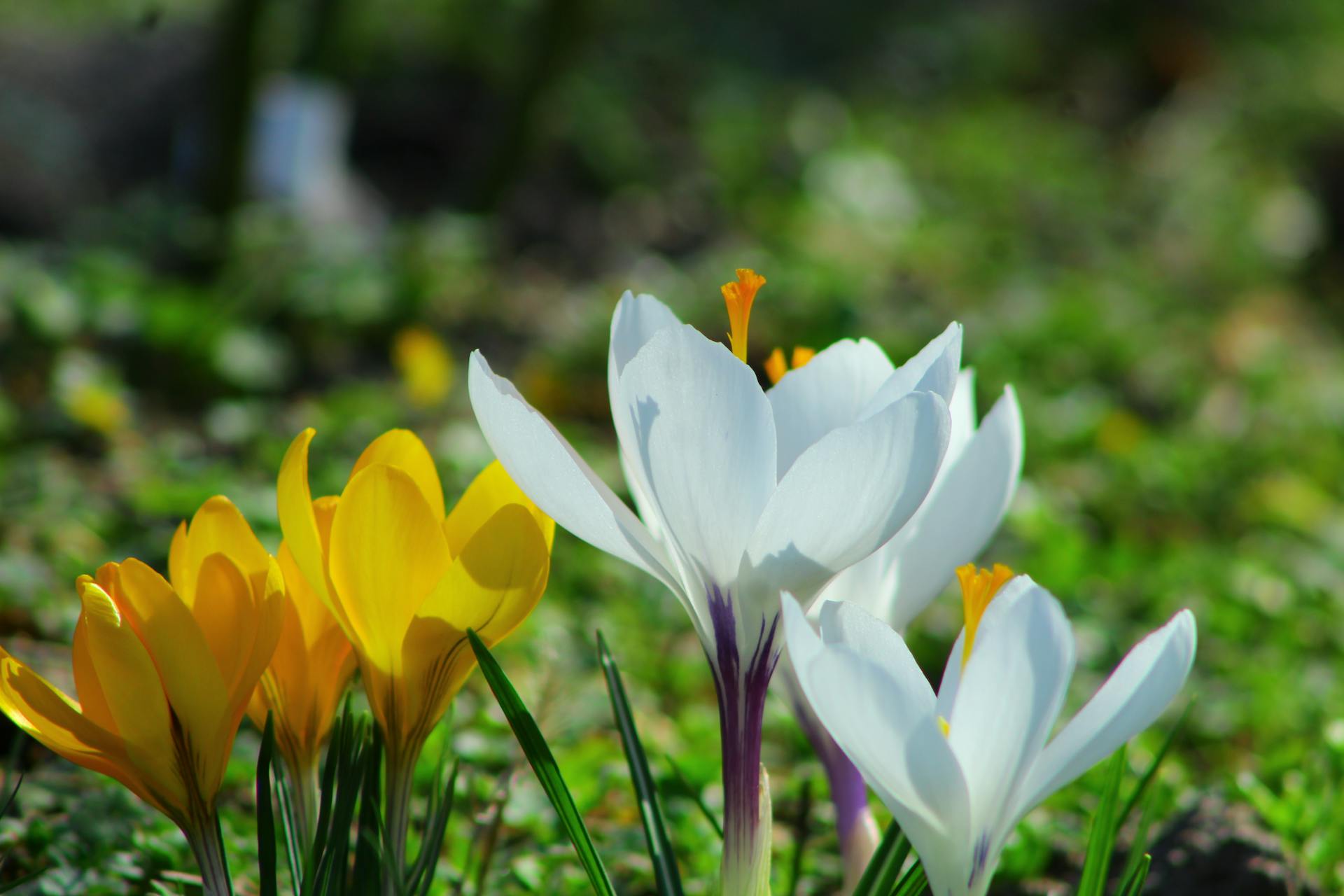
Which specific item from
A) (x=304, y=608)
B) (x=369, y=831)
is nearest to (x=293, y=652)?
(x=304, y=608)

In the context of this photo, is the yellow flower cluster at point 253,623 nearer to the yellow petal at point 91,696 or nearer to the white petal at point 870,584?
the yellow petal at point 91,696

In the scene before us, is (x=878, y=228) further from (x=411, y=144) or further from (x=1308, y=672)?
(x=1308, y=672)

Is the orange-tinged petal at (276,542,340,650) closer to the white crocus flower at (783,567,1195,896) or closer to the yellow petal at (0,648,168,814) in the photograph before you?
the yellow petal at (0,648,168,814)

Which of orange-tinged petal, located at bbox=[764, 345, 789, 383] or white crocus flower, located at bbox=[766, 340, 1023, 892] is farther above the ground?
orange-tinged petal, located at bbox=[764, 345, 789, 383]

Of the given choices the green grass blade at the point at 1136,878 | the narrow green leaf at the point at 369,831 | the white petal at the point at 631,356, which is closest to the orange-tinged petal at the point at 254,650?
the narrow green leaf at the point at 369,831

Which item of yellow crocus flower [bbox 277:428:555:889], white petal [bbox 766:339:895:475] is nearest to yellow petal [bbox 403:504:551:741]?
yellow crocus flower [bbox 277:428:555:889]

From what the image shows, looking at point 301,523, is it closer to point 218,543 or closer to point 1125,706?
point 218,543
